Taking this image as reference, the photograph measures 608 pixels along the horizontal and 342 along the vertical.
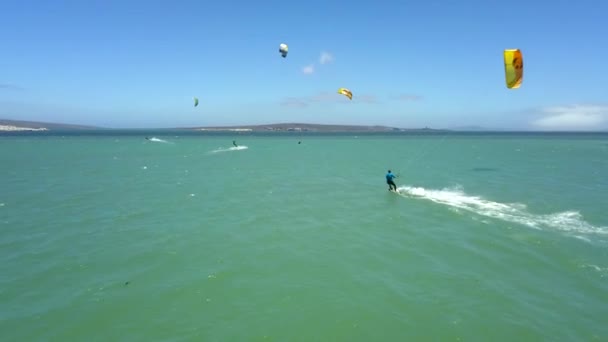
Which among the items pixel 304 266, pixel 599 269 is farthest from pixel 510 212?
pixel 304 266

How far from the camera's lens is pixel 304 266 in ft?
47.1

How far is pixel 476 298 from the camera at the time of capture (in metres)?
11.8

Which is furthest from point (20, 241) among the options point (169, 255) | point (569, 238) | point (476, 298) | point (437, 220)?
point (569, 238)

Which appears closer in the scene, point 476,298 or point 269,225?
point 476,298

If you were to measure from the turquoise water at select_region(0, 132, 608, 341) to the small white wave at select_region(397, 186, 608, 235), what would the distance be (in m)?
0.15

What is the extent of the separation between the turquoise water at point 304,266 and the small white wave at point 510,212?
15cm

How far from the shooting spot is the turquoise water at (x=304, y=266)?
34.3 feet

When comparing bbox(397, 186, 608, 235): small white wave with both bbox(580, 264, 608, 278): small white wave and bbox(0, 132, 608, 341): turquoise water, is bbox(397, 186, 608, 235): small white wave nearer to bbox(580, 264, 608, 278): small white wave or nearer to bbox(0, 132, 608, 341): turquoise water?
bbox(0, 132, 608, 341): turquoise water

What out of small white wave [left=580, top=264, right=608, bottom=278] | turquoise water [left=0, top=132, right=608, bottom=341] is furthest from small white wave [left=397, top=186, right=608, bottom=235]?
small white wave [left=580, top=264, right=608, bottom=278]

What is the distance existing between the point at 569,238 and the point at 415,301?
9846 mm

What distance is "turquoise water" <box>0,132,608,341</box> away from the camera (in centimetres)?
1045

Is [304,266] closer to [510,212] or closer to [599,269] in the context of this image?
[599,269]

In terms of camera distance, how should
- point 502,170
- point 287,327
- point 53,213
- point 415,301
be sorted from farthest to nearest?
point 502,170 < point 53,213 < point 415,301 < point 287,327

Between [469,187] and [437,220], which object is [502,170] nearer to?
[469,187]
